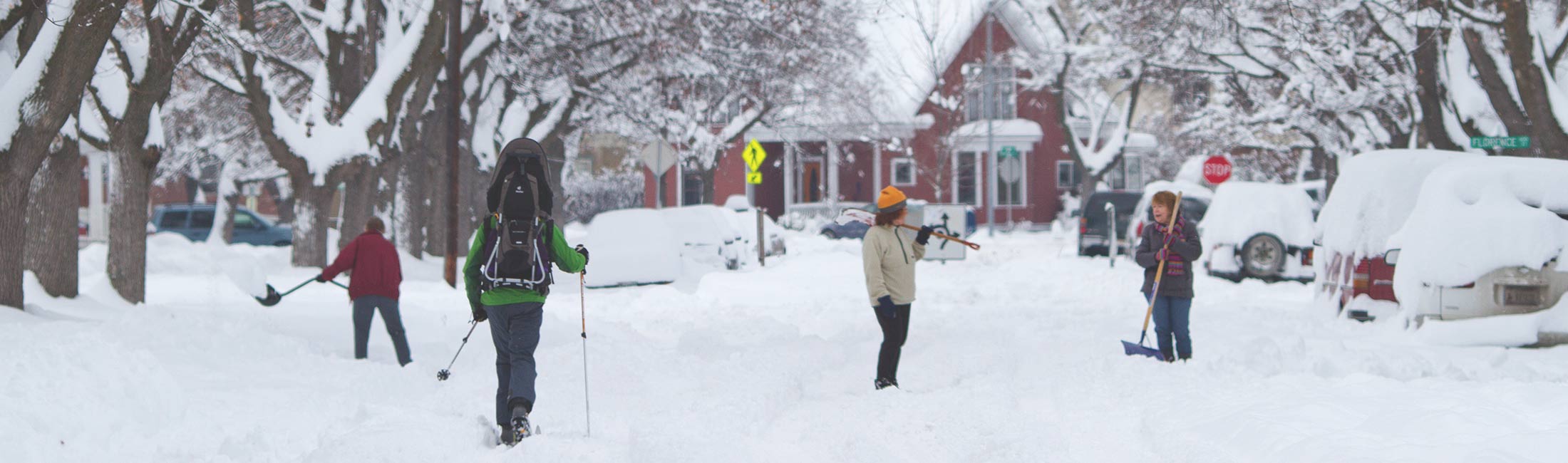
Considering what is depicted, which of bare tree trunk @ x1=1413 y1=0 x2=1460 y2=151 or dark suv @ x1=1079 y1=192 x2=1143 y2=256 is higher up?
bare tree trunk @ x1=1413 y1=0 x2=1460 y2=151

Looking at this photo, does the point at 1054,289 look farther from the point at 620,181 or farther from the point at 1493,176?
the point at 620,181

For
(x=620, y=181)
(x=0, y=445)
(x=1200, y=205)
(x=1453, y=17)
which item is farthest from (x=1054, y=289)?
(x=620, y=181)

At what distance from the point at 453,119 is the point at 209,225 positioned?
21474mm

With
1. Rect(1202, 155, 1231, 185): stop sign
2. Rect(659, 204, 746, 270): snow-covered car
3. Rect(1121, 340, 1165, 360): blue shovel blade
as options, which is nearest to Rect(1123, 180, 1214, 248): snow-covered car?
Rect(1202, 155, 1231, 185): stop sign

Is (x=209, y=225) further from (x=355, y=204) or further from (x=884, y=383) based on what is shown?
(x=884, y=383)

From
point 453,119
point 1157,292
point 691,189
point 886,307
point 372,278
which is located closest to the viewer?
point 886,307

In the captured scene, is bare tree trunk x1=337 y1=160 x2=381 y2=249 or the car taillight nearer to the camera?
the car taillight

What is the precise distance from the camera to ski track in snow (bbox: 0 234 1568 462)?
6.15 meters

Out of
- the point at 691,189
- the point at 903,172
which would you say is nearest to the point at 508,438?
the point at 903,172

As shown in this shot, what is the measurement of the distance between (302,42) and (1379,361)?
18.3m

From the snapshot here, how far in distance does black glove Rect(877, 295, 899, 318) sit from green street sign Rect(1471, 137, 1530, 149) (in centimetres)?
900

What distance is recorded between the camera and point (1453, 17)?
15656 millimetres

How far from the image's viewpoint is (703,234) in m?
20.8

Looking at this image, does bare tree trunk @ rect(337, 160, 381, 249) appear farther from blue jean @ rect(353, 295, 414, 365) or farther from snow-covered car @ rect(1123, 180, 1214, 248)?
snow-covered car @ rect(1123, 180, 1214, 248)
